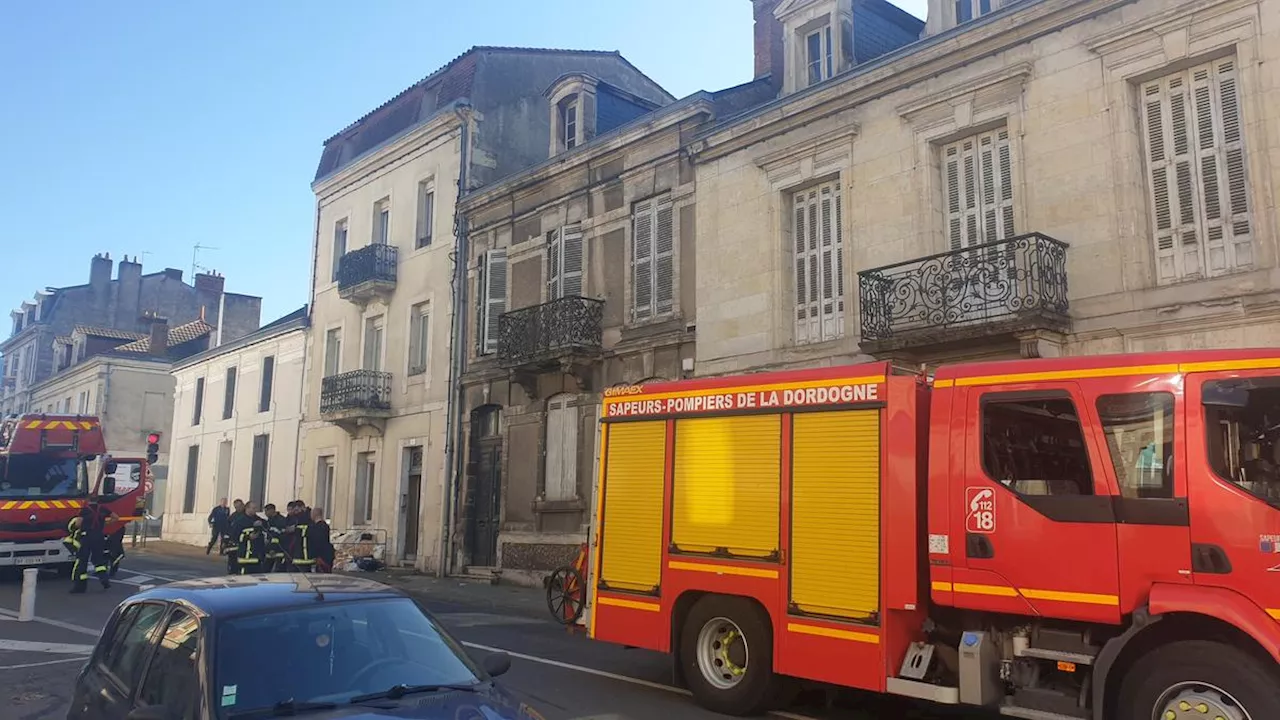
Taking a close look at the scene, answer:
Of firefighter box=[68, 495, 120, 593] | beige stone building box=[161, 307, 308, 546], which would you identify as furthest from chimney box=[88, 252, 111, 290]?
firefighter box=[68, 495, 120, 593]

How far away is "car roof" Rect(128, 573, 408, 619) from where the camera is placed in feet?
15.0

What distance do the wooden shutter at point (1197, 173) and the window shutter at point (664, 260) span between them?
8360mm

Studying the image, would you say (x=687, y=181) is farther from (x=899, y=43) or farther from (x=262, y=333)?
(x=262, y=333)

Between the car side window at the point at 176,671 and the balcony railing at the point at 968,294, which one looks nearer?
the car side window at the point at 176,671

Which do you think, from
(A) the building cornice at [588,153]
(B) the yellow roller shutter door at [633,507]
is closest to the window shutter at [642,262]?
(A) the building cornice at [588,153]

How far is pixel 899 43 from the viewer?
55.5 ft

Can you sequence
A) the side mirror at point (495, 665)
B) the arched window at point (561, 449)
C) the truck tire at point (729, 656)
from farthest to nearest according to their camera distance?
the arched window at point (561, 449) → the truck tire at point (729, 656) → the side mirror at point (495, 665)

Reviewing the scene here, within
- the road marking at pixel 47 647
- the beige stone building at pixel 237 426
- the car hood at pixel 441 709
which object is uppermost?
the beige stone building at pixel 237 426

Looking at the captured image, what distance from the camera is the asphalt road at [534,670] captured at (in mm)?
7711

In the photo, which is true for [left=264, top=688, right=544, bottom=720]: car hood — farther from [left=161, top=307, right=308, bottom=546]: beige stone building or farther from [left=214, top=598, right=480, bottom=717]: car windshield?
[left=161, top=307, right=308, bottom=546]: beige stone building

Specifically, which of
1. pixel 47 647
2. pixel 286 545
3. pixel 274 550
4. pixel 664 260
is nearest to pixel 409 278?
pixel 664 260

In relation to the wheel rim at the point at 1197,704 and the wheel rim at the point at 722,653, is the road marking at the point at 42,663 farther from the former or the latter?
the wheel rim at the point at 1197,704

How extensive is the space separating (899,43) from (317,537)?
12794 millimetres

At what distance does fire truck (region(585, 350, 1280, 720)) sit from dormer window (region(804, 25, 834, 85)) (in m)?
9.65
